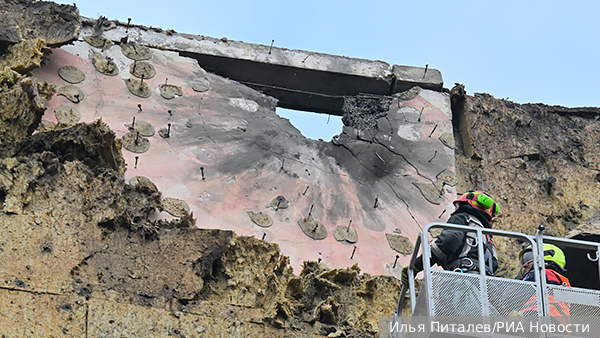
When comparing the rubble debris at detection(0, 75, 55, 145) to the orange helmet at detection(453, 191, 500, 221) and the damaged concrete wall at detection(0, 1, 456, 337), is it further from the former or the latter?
the orange helmet at detection(453, 191, 500, 221)

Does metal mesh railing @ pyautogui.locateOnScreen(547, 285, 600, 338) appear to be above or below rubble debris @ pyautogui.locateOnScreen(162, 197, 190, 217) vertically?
below

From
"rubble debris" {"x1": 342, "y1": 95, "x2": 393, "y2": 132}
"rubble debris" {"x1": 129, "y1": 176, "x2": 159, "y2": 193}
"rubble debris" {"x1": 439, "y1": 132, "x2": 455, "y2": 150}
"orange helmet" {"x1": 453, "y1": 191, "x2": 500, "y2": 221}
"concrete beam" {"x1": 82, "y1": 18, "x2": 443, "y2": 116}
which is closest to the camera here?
"orange helmet" {"x1": 453, "y1": 191, "x2": 500, "y2": 221}

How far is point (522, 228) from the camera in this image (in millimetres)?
11891

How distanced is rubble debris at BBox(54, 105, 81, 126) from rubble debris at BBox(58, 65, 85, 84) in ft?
2.16

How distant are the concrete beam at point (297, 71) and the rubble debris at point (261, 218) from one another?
3.84 meters

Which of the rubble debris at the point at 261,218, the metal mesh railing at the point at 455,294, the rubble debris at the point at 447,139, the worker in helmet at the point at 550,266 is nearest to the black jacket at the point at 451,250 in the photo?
the worker in helmet at the point at 550,266

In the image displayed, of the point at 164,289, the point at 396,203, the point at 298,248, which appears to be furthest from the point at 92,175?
the point at 396,203

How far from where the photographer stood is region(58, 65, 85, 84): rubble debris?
11.7m

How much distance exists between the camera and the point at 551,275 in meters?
7.43

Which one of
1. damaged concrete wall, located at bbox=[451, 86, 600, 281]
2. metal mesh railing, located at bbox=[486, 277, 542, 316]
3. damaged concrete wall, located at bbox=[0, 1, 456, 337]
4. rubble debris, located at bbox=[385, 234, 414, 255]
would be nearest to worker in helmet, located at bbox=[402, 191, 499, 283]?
metal mesh railing, located at bbox=[486, 277, 542, 316]

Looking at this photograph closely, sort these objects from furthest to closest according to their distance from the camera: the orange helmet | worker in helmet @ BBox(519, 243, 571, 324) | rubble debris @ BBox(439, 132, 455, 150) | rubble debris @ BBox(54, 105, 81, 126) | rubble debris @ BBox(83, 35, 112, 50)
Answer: rubble debris @ BBox(439, 132, 455, 150), rubble debris @ BBox(83, 35, 112, 50), rubble debris @ BBox(54, 105, 81, 126), the orange helmet, worker in helmet @ BBox(519, 243, 571, 324)

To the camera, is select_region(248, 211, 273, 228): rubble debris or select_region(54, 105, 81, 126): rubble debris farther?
select_region(54, 105, 81, 126): rubble debris

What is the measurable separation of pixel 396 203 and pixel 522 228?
6.03 feet

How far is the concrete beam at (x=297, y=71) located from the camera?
13805mm
